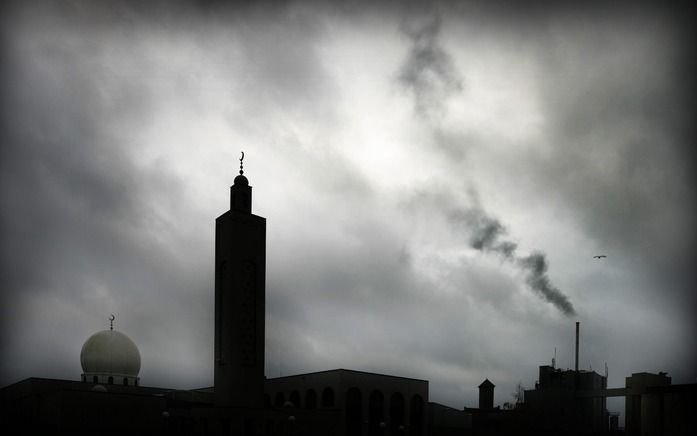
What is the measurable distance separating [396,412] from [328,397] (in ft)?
22.8

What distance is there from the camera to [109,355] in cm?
6128

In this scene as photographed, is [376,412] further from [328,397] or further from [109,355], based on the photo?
[109,355]

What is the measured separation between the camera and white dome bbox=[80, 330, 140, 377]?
61.1 meters

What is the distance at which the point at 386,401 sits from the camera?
192 feet

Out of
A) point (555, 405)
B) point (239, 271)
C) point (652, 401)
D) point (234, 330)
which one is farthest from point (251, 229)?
point (555, 405)

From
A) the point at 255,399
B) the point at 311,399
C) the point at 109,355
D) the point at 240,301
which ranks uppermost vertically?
the point at 240,301

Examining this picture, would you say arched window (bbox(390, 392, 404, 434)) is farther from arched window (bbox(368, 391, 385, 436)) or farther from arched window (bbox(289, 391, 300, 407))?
arched window (bbox(289, 391, 300, 407))

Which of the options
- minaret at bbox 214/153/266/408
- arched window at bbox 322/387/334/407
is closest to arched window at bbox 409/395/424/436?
arched window at bbox 322/387/334/407

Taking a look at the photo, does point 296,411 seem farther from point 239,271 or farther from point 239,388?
point 239,271

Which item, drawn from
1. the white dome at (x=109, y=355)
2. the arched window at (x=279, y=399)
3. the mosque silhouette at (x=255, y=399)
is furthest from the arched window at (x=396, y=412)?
the white dome at (x=109, y=355)

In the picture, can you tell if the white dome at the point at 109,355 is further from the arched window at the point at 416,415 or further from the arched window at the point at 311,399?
the arched window at the point at 416,415

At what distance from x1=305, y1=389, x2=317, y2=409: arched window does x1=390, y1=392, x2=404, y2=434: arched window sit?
22.9 ft

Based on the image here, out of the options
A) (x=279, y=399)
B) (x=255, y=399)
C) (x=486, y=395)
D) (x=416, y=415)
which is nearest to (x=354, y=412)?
(x=416, y=415)

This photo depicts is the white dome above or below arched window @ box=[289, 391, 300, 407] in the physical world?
above
